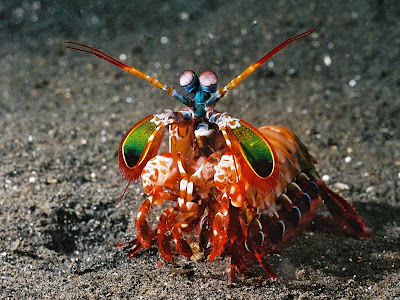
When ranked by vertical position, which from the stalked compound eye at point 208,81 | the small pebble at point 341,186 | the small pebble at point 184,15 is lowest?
the small pebble at point 341,186

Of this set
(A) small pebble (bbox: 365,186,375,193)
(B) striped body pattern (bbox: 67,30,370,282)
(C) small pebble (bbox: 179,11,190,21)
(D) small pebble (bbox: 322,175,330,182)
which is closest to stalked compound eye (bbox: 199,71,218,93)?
(B) striped body pattern (bbox: 67,30,370,282)

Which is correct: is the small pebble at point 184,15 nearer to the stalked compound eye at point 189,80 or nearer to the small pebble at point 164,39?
the small pebble at point 164,39

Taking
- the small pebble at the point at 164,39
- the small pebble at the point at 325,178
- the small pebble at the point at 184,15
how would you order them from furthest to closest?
1. the small pebble at the point at 184,15
2. the small pebble at the point at 164,39
3. the small pebble at the point at 325,178

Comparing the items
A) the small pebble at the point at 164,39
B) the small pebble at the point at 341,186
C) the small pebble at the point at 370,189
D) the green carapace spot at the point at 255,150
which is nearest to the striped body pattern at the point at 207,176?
the green carapace spot at the point at 255,150

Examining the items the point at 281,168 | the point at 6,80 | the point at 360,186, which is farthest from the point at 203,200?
the point at 6,80

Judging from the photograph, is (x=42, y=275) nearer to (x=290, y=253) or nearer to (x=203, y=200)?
(x=203, y=200)

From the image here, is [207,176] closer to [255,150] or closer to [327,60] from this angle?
[255,150]
